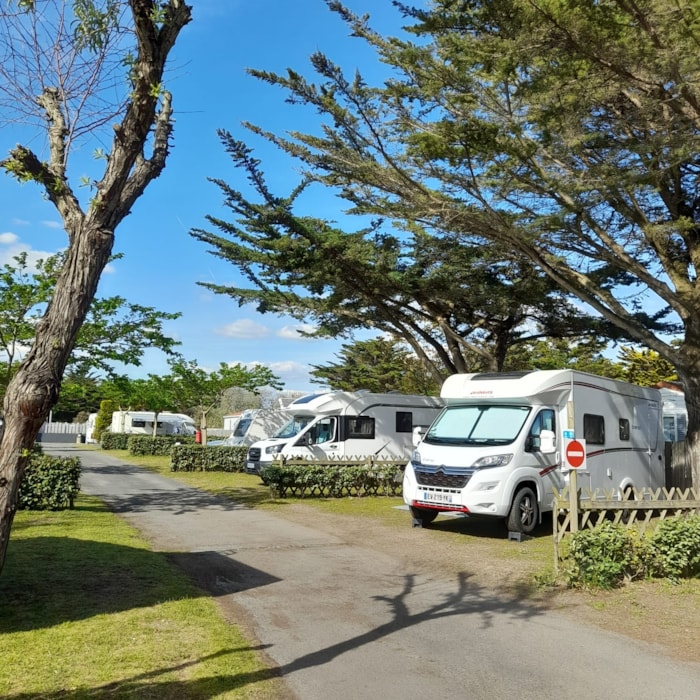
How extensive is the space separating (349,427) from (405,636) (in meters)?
14.3

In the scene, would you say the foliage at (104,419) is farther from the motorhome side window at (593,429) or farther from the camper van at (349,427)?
the motorhome side window at (593,429)

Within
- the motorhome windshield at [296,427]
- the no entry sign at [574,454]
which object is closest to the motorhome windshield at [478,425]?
the no entry sign at [574,454]

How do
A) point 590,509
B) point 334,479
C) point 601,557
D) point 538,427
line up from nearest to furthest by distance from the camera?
1. point 601,557
2. point 590,509
3. point 538,427
4. point 334,479

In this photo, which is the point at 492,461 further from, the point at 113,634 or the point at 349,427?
the point at 349,427

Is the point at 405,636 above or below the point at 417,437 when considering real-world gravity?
below

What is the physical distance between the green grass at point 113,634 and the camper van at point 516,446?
463cm

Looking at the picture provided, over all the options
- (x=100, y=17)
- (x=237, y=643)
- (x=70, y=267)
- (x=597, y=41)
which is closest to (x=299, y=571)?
(x=237, y=643)

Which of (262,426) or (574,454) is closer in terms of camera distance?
(574,454)

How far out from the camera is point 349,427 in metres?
19.8

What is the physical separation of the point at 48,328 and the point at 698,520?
7103 millimetres

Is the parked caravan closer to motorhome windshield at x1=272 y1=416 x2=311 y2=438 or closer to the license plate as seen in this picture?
motorhome windshield at x1=272 y1=416 x2=311 y2=438

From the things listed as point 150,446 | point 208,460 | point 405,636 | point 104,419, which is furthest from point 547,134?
point 104,419

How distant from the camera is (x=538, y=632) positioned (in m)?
5.75

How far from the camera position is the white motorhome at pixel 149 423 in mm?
49125
